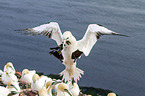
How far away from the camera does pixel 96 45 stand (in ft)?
20.3

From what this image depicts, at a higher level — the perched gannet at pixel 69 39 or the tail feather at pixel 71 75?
the perched gannet at pixel 69 39

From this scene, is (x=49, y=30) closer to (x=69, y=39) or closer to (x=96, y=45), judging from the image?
(x=69, y=39)

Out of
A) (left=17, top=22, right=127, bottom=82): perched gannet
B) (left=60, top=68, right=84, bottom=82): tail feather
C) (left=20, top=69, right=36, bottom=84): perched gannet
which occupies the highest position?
(left=17, top=22, right=127, bottom=82): perched gannet

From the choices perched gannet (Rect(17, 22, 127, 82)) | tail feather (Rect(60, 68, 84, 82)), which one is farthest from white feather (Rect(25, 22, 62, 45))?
tail feather (Rect(60, 68, 84, 82))

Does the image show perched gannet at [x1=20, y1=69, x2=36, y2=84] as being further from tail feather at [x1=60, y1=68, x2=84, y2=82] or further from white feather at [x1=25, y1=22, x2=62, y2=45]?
white feather at [x1=25, y1=22, x2=62, y2=45]

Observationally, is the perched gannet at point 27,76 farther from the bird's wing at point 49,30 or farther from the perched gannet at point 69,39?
the bird's wing at point 49,30

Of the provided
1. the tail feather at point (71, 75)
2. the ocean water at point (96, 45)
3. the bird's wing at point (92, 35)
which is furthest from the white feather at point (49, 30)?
the ocean water at point (96, 45)

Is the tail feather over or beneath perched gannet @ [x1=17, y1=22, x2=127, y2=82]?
beneath

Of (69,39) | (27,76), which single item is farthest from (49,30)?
(27,76)

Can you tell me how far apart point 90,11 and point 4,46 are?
2.80 m

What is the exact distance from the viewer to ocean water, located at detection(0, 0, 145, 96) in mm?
5223

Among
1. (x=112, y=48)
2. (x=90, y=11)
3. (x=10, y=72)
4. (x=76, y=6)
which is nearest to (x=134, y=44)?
(x=112, y=48)

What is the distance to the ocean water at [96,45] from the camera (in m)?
5.22

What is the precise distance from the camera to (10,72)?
4.39 metres
